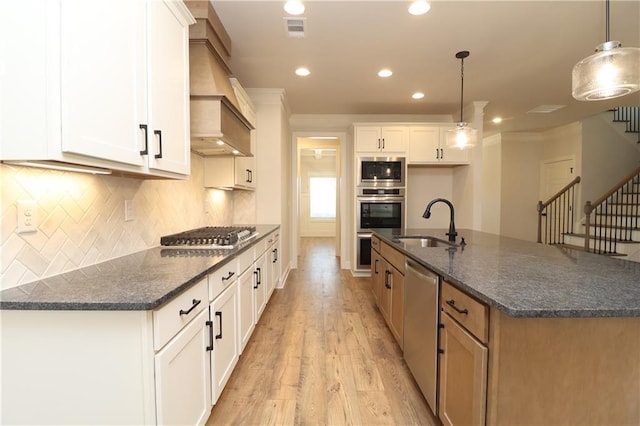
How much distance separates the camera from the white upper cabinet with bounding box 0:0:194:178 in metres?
0.96

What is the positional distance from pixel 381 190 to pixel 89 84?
4.00 m

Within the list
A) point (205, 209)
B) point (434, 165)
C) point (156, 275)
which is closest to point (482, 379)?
point (156, 275)

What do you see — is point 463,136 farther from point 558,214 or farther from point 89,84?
point 558,214

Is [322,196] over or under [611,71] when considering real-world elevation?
under

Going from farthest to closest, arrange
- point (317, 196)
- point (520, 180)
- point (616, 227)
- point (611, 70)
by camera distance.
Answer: point (317, 196) → point (520, 180) → point (616, 227) → point (611, 70)

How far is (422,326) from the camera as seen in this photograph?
174cm

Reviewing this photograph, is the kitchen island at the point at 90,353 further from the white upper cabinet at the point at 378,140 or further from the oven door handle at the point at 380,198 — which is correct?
the white upper cabinet at the point at 378,140

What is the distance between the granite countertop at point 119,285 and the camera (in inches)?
39.3

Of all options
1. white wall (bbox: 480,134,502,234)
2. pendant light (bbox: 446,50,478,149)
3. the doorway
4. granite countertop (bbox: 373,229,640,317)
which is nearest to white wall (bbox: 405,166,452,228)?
pendant light (bbox: 446,50,478,149)

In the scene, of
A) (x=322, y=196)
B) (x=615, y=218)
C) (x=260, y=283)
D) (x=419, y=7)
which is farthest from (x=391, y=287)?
(x=322, y=196)

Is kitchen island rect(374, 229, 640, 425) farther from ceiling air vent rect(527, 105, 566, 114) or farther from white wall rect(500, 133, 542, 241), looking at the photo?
white wall rect(500, 133, 542, 241)

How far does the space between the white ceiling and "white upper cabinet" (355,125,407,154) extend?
0.38 meters

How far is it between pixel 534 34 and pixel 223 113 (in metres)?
2.78

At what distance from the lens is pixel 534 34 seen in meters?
2.68
